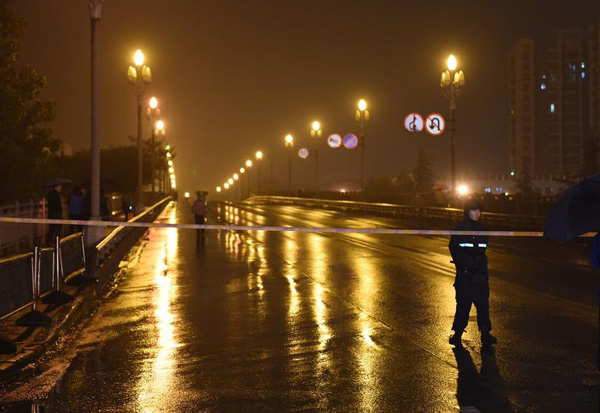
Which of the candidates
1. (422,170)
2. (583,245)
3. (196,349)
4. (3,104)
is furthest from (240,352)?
(422,170)

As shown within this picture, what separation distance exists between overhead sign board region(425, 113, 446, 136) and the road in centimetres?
2440

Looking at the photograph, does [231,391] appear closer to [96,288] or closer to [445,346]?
[445,346]

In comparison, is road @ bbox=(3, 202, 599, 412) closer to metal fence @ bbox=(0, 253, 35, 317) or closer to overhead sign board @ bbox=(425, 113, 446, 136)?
metal fence @ bbox=(0, 253, 35, 317)

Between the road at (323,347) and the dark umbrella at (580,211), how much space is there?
1.40 m

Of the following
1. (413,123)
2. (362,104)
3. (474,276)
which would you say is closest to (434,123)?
(413,123)

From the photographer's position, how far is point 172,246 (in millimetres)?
26750

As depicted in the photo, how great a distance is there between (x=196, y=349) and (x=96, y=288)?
607cm

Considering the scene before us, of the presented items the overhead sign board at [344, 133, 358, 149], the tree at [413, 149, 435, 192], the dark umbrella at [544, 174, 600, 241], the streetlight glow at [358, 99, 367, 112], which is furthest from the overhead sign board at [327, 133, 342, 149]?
the tree at [413, 149, 435, 192]

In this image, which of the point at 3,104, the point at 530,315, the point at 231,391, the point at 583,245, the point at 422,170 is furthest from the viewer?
the point at 422,170

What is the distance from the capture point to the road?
6867 millimetres

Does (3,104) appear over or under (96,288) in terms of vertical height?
over

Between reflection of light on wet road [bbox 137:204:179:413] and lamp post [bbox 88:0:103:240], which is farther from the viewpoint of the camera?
lamp post [bbox 88:0:103:240]

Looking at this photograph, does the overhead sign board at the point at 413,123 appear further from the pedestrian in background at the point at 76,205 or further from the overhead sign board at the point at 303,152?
the overhead sign board at the point at 303,152

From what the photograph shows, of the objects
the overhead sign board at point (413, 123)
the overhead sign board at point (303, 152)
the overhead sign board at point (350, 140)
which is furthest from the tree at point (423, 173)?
the overhead sign board at point (413, 123)
